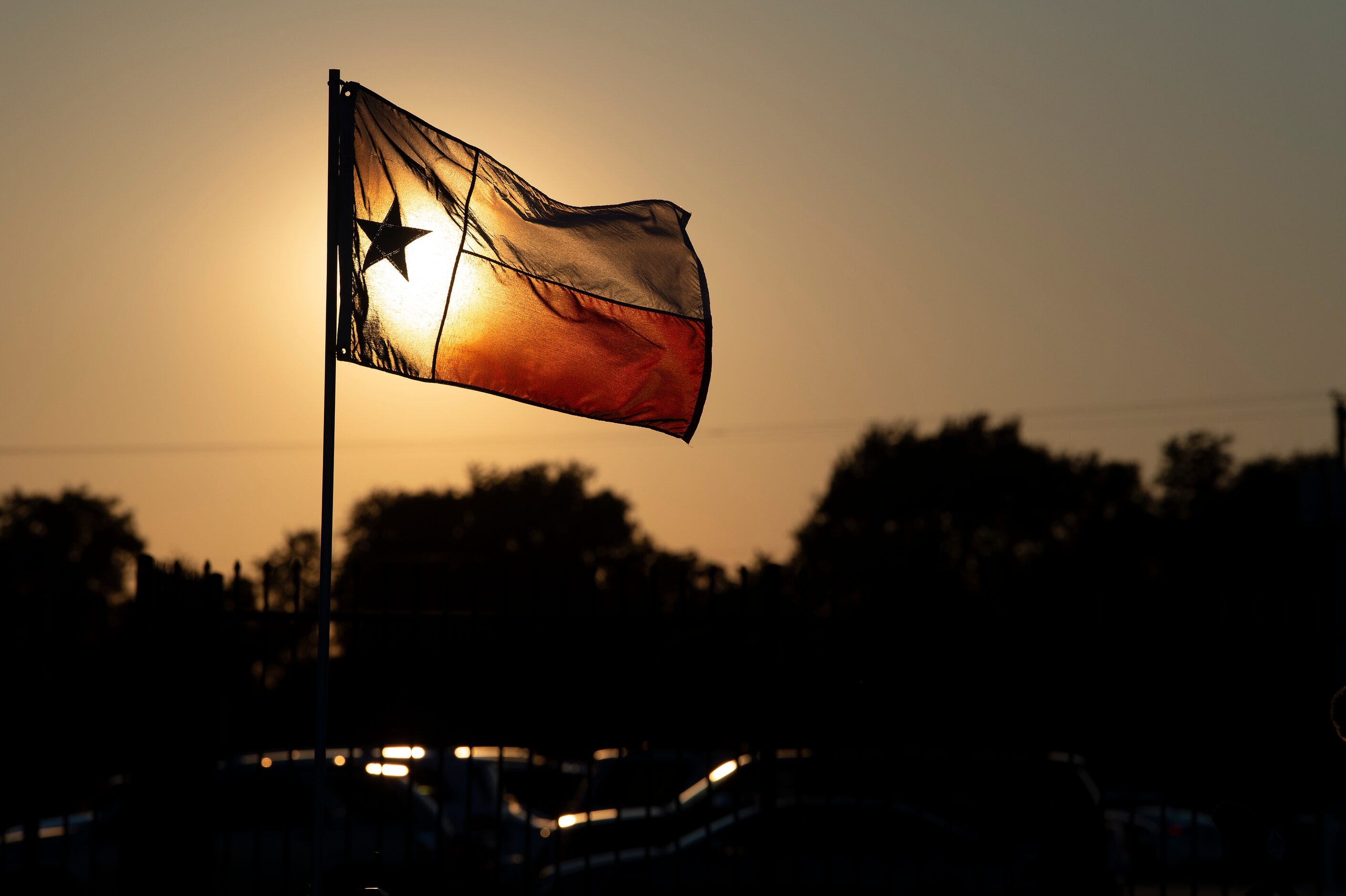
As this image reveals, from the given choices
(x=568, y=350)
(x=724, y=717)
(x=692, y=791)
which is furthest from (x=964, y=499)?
(x=568, y=350)

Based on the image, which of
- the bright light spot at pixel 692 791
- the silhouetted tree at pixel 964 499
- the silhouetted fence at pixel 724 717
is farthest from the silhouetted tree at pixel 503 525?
the silhouetted fence at pixel 724 717

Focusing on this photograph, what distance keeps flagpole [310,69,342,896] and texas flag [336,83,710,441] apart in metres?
0.12

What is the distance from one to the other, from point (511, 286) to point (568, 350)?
430 millimetres

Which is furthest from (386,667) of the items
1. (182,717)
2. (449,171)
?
(449,171)

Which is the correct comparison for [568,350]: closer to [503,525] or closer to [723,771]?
[723,771]

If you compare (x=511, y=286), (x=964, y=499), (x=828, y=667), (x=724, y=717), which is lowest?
(x=724, y=717)

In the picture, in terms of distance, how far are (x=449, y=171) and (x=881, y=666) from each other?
11.3 feet

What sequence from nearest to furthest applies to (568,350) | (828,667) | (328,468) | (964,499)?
(328,468), (568,350), (828,667), (964,499)

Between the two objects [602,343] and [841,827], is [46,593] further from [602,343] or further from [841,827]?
[841,827]

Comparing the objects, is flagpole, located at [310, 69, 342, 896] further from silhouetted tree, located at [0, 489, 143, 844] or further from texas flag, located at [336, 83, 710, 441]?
silhouetted tree, located at [0, 489, 143, 844]

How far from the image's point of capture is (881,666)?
7.49 meters

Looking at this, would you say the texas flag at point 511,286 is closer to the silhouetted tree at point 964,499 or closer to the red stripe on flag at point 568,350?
the red stripe on flag at point 568,350

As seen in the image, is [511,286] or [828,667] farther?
[828,667]

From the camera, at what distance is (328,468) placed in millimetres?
5895
